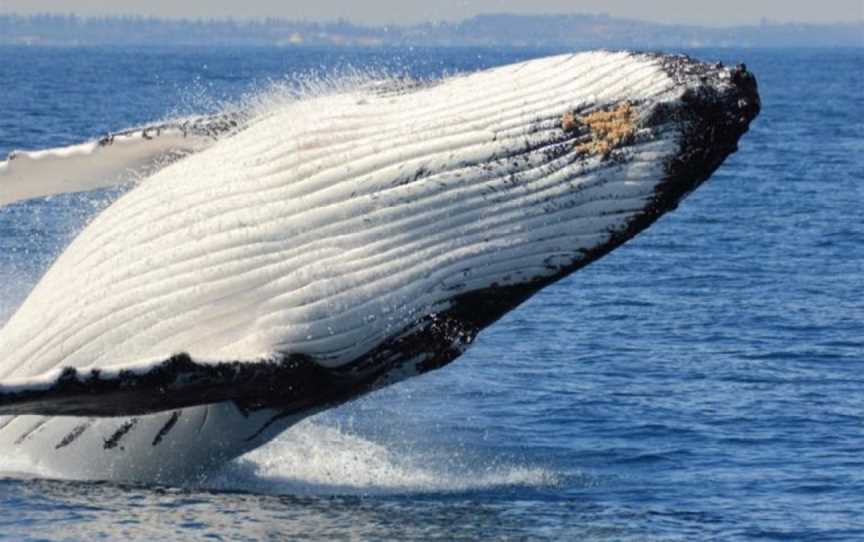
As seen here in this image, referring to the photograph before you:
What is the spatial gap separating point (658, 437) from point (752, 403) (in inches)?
74.7

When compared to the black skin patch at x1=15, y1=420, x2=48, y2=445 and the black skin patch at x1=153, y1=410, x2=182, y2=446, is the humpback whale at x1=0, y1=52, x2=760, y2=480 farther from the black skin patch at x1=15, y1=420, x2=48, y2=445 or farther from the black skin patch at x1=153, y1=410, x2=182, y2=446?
the black skin patch at x1=15, y1=420, x2=48, y2=445

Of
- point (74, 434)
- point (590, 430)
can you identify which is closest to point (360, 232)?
point (74, 434)

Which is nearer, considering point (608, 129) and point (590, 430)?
point (608, 129)

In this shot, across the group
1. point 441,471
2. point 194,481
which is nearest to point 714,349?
point 441,471

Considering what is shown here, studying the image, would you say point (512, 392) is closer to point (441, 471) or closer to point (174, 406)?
point (441, 471)

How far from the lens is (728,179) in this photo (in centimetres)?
4581

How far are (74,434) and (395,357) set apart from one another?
7.26 feet

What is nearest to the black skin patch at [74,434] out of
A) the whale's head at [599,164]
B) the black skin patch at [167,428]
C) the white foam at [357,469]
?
the black skin patch at [167,428]

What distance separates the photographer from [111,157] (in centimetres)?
1201

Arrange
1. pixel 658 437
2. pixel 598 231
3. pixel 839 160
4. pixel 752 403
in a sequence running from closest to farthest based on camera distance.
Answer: pixel 598 231 < pixel 658 437 < pixel 752 403 < pixel 839 160

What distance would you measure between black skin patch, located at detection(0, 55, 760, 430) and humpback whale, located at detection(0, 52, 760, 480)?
0.04 ft

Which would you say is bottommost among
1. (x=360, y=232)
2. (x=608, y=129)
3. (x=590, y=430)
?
(x=590, y=430)

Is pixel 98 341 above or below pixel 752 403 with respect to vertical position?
above

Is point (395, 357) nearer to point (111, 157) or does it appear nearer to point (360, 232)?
point (360, 232)
